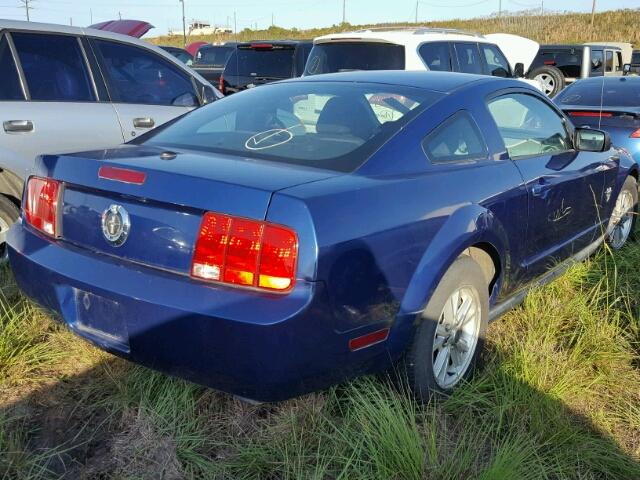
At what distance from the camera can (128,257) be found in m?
2.37

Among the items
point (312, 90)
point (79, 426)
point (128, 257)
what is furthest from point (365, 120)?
point (79, 426)

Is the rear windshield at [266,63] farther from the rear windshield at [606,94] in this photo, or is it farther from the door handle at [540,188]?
the door handle at [540,188]

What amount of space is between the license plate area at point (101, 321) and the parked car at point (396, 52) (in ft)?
19.1

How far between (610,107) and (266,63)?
5536 millimetres

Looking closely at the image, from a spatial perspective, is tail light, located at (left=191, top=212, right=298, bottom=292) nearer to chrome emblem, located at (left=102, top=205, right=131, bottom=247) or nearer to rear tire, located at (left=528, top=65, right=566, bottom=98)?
chrome emblem, located at (left=102, top=205, right=131, bottom=247)

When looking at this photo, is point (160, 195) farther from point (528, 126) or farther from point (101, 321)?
point (528, 126)

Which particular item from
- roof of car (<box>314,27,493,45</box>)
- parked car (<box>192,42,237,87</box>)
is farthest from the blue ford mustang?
parked car (<box>192,42,237,87</box>)

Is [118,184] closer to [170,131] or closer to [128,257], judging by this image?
[128,257]

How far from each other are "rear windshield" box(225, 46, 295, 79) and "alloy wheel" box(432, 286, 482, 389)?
8049 mm

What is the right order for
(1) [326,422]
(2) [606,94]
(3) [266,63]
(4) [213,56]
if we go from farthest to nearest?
(4) [213,56]
(3) [266,63]
(2) [606,94]
(1) [326,422]

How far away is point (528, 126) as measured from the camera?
12.8ft

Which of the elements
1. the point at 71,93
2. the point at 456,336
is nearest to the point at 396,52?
the point at 71,93

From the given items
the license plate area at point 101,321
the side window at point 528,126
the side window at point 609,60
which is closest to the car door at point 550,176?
the side window at point 528,126

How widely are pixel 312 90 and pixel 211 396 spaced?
1.60 metres
